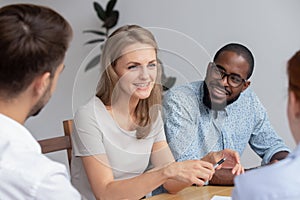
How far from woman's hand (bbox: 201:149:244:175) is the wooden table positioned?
2.9 inches

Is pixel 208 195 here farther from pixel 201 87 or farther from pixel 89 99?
pixel 89 99

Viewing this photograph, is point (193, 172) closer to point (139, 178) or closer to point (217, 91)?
point (139, 178)

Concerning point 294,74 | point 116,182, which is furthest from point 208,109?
point 294,74

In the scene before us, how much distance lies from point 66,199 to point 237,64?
1.07 m

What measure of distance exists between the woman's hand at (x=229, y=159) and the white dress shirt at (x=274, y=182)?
737 millimetres

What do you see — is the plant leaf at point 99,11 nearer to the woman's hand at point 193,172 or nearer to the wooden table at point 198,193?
the wooden table at point 198,193

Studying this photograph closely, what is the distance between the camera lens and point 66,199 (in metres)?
0.94

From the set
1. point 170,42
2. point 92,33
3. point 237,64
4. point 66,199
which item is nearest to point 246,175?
point 66,199

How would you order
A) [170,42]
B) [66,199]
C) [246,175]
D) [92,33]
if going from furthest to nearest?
[92,33] → [170,42] → [66,199] → [246,175]

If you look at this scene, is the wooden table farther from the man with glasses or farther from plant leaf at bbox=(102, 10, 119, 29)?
plant leaf at bbox=(102, 10, 119, 29)

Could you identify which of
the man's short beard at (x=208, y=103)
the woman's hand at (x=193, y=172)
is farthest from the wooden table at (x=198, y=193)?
the man's short beard at (x=208, y=103)

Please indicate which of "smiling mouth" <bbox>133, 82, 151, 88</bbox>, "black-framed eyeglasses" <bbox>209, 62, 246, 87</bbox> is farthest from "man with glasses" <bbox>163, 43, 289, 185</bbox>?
"smiling mouth" <bbox>133, 82, 151, 88</bbox>

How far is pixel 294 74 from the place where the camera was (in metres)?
0.84

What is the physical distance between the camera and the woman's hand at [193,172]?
A: 143 cm
